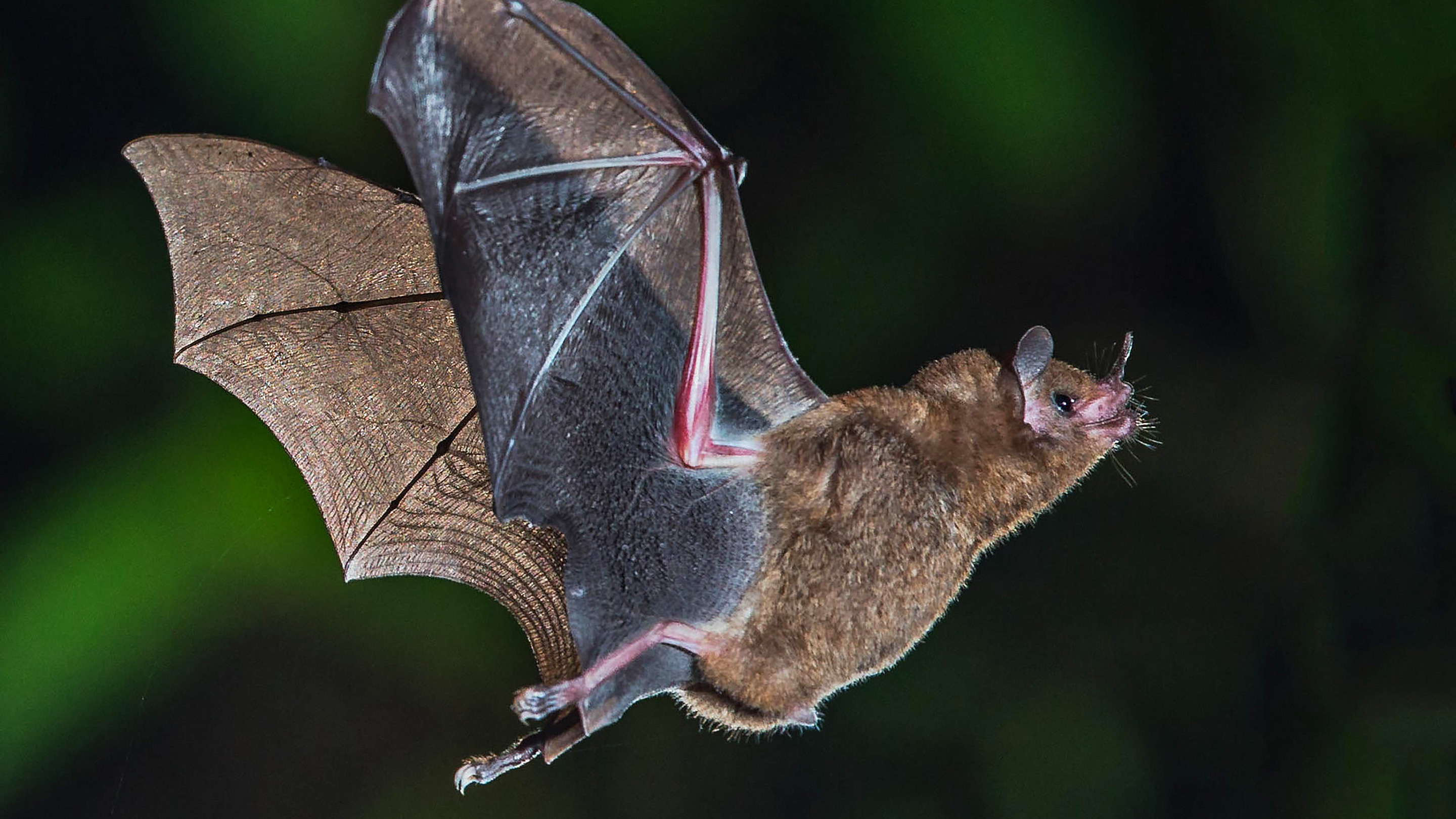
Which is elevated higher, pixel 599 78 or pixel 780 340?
pixel 599 78

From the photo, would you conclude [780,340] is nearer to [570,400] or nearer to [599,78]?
[570,400]

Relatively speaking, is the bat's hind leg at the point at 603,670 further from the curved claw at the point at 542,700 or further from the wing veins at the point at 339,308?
the wing veins at the point at 339,308

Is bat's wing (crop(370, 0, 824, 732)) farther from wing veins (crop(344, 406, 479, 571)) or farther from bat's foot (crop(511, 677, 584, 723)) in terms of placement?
wing veins (crop(344, 406, 479, 571))

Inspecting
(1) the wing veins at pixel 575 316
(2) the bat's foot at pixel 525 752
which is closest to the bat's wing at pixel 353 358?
(2) the bat's foot at pixel 525 752

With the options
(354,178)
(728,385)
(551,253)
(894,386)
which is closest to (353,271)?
(354,178)

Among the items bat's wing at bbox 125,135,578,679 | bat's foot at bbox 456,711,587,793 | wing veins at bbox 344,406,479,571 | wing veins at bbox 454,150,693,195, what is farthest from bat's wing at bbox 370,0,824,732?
wing veins at bbox 344,406,479,571

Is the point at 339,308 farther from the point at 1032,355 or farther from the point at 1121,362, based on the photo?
the point at 1121,362
